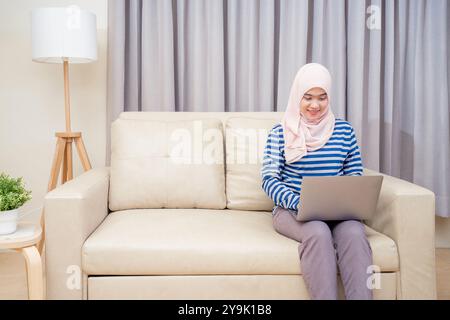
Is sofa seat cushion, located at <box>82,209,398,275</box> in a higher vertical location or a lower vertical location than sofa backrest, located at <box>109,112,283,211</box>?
lower

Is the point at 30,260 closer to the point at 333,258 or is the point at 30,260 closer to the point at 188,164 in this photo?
the point at 188,164

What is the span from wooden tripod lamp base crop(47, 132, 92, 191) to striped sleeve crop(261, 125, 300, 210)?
3.48 feet

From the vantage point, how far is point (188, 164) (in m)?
2.22

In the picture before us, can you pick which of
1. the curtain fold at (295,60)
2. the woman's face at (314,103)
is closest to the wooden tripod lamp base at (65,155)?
the curtain fold at (295,60)

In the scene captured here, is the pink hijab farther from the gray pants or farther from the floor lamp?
the floor lamp

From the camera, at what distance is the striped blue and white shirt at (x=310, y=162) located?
78.1 inches

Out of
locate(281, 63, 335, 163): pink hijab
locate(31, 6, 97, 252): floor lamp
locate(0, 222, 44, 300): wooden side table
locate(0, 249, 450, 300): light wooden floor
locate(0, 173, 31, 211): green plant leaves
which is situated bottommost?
locate(0, 249, 450, 300): light wooden floor

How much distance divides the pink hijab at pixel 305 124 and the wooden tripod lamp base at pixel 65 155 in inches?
44.3

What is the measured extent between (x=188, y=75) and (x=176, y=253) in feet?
4.38

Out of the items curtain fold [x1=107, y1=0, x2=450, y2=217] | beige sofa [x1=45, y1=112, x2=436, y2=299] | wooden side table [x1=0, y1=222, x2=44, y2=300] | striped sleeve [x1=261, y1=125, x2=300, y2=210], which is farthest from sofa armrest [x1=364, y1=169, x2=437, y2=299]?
wooden side table [x1=0, y1=222, x2=44, y2=300]

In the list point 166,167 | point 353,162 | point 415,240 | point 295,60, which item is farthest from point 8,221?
point 295,60

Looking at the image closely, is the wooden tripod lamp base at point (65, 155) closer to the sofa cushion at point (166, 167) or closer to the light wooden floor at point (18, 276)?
the sofa cushion at point (166, 167)

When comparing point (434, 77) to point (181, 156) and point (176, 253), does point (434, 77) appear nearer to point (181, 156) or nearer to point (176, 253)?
point (181, 156)

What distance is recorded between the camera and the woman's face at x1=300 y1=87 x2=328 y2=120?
6.58 feet
